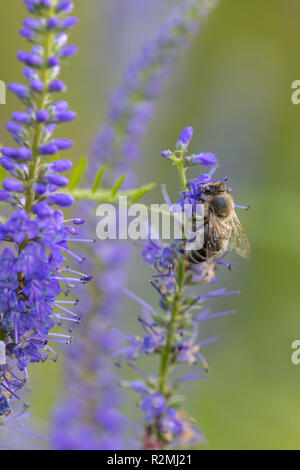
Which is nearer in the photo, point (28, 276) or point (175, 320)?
point (28, 276)

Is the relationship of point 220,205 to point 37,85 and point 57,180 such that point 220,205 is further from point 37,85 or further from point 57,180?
point 37,85

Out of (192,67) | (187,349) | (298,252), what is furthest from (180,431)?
(192,67)

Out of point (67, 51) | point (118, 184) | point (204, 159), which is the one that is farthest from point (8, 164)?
point (204, 159)

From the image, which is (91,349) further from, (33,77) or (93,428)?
(33,77)

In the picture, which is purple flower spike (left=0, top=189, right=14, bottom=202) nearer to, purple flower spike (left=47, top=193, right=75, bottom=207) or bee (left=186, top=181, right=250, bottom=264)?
purple flower spike (left=47, top=193, right=75, bottom=207)

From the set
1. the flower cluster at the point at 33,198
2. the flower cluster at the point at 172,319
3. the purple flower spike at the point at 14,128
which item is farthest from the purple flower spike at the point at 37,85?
the flower cluster at the point at 172,319

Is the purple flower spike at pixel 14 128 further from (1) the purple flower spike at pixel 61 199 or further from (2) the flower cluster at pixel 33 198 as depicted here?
(1) the purple flower spike at pixel 61 199

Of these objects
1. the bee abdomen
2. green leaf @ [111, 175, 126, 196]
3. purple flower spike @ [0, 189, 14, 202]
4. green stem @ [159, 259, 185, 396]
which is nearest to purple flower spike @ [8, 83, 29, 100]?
purple flower spike @ [0, 189, 14, 202]
